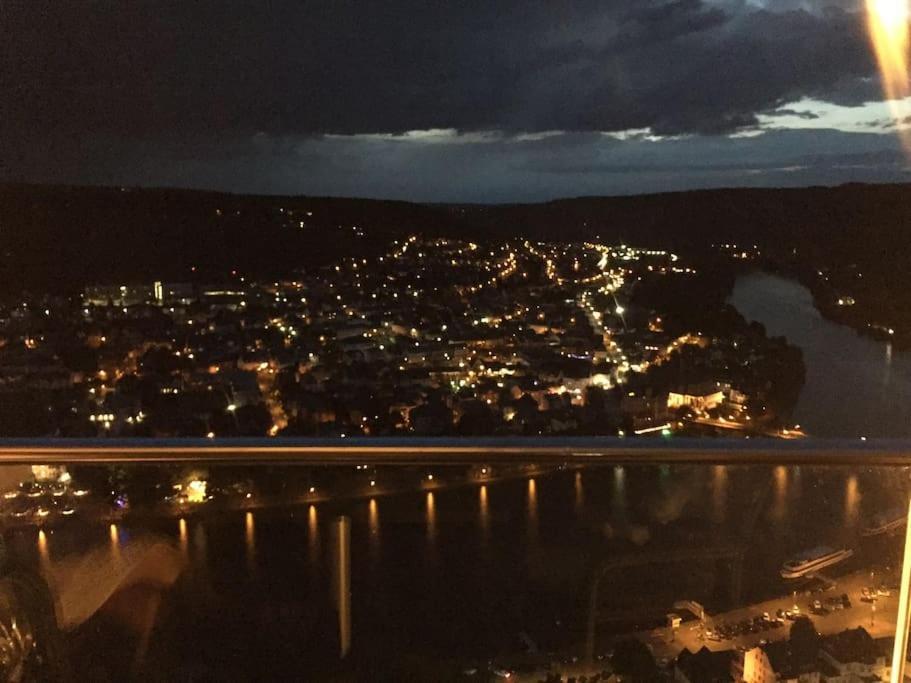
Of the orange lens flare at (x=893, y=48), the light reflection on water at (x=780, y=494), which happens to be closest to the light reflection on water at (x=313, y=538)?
the light reflection on water at (x=780, y=494)

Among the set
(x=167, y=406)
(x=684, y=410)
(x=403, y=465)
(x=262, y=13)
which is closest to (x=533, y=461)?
(x=403, y=465)

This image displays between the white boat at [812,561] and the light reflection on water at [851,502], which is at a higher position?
the light reflection on water at [851,502]

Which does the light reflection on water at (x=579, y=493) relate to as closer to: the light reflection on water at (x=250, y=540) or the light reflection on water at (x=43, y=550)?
the light reflection on water at (x=250, y=540)

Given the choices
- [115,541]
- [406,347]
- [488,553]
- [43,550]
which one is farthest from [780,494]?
[406,347]

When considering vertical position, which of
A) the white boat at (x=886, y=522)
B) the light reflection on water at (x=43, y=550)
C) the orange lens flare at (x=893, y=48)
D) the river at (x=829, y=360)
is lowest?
the river at (x=829, y=360)

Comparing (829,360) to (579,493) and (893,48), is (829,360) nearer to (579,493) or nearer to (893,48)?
(893,48)

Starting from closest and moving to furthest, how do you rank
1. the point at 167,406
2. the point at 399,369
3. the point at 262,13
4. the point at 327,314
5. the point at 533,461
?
the point at 533,461 → the point at 167,406 → the point at 399,369 → the point at 327,314 → the point at 262,13

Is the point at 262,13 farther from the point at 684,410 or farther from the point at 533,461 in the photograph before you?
the point at 533,461
